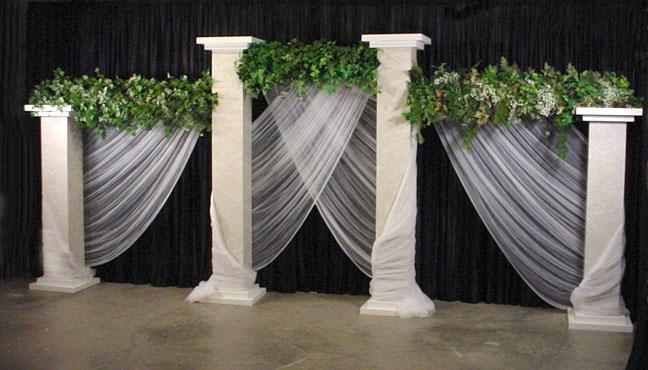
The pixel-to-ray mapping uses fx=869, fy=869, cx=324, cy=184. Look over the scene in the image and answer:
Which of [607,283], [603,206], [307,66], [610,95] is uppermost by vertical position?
[307,66]

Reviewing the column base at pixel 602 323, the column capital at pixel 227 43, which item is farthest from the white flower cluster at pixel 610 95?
the column capital at pixel 227 43

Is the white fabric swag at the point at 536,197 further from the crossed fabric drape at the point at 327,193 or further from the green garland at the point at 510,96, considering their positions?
the crossed fabric drape at the point at 327,193

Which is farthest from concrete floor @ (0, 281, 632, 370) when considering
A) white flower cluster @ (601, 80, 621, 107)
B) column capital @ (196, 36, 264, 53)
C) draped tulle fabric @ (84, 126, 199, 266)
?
column capital @ (196, 36, 264, 53)

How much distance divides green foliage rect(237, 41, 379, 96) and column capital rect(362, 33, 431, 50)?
2.8 inches

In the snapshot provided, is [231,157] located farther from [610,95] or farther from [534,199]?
[610,95]

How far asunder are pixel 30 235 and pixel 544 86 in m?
5.10

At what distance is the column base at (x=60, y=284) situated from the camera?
7.62m

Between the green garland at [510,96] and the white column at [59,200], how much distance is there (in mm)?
3046

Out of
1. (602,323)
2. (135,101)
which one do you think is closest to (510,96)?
(602,323)

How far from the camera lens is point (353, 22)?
7.44m

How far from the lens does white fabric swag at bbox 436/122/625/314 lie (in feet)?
22.1

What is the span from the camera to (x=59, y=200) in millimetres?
7680

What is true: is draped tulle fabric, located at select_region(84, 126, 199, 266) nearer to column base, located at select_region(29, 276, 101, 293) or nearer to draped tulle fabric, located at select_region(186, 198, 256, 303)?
column base, located at select_region(29, 276, 101, 293)

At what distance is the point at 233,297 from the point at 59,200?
72.4 inches
